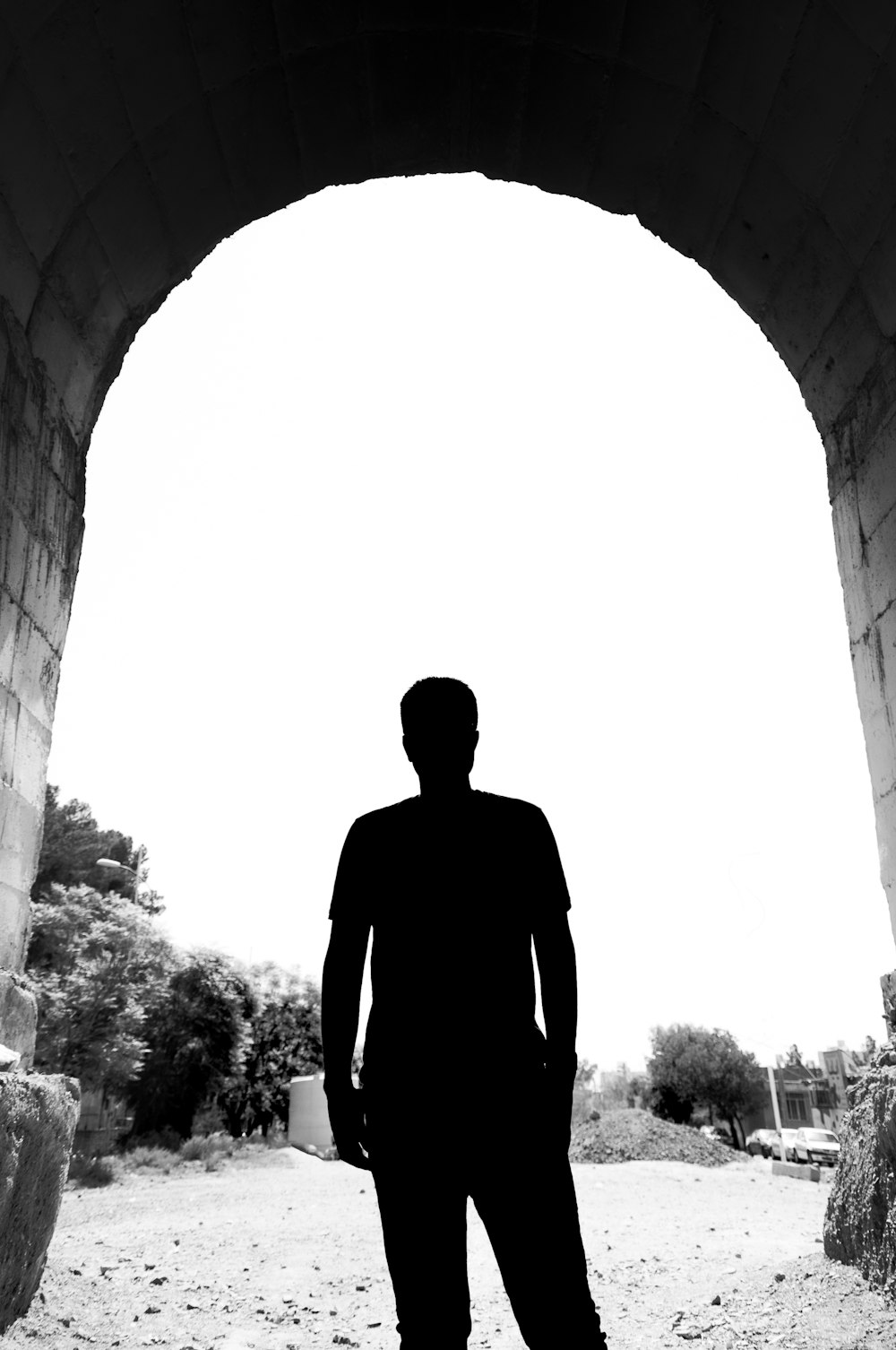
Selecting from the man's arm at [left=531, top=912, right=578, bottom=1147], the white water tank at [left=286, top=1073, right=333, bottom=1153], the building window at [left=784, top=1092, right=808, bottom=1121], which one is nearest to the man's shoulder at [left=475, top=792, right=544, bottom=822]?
the man's arm at [left=531, top=912, right=578, bottom=1147]

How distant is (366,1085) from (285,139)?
454 centimetres

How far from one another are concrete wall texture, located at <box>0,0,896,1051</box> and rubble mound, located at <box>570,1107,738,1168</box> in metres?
A: 18.2

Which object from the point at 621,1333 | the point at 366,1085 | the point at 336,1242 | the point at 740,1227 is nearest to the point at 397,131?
the point at 366,1085

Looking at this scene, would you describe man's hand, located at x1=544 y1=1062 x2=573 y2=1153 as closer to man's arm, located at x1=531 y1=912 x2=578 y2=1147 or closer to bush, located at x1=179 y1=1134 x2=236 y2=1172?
man's arm, located at x1=531 y1=912 x2=578 y2=1147

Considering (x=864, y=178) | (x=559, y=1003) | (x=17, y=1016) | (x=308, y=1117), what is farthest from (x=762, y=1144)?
(x=559, y=1003)

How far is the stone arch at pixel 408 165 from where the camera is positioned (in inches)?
151

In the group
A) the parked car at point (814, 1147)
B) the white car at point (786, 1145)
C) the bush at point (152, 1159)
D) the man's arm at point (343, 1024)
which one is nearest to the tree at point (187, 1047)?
the bush at point (152, 1159)

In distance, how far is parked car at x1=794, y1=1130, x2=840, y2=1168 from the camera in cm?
2805

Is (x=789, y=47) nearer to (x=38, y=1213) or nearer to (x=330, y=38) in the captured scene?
(x=330, y=38)

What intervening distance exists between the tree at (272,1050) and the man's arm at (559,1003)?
2512 centimetres

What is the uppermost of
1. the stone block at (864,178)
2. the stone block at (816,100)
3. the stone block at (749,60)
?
the stone block at (749,60)

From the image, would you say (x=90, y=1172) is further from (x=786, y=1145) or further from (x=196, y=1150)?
(x=786, y=1145)

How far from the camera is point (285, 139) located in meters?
4.96

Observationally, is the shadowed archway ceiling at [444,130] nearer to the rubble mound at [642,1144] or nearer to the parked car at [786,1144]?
the rubble mound at [642,1144]
